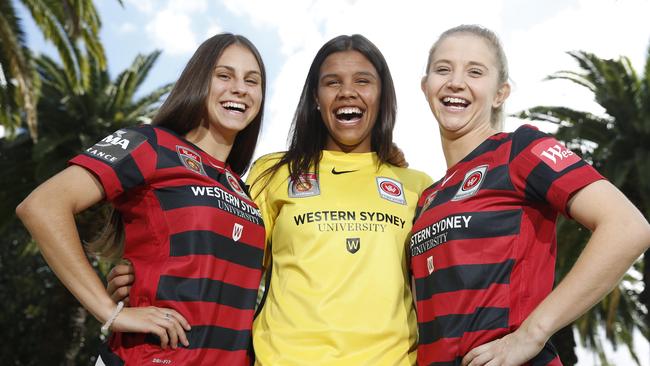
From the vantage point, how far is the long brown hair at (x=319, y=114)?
4695mm

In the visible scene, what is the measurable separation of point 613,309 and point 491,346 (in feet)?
53.8

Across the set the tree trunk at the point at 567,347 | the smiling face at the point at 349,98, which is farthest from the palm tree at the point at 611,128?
the smiling face at the point at 349,98

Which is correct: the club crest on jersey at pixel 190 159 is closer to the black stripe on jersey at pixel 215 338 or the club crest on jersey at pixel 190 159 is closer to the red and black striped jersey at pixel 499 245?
the black stripe on jersey at pixel 215 338

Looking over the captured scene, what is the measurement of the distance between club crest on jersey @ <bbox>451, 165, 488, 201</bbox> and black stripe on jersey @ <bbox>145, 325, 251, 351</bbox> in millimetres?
1370

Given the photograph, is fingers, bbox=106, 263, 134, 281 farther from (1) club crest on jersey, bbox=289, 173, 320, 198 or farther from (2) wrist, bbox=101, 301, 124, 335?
(1) club crest on jersey, bbox=289, 173, 320, 198

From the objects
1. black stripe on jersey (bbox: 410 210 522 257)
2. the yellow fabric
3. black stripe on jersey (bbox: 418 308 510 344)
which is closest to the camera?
black stripe on jersey (bbox: 418 308 510 344)

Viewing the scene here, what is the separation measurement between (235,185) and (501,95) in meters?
1.66

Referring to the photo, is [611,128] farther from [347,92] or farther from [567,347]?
[347,92]

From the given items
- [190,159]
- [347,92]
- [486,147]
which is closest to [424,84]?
[347,92]

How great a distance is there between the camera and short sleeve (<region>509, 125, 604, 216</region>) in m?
3.13

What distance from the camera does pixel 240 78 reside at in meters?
4.45

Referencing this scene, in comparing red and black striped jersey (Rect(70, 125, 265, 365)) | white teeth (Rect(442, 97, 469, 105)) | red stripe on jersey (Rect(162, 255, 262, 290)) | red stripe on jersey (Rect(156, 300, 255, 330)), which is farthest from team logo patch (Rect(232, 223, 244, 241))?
white teeth (Rect(442, 97, 469, 105))

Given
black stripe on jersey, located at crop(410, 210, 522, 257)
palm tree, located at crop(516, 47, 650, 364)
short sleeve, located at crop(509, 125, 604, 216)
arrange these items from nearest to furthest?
1. short sleeve, located at crop(509, 125, 604, 216)
2. black stripe on jersey, located at crop(410, 210, 522, 257)
3. palm tree, located at crop(516, 47, 650, 364)

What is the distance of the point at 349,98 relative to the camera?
464cm
